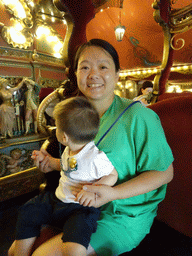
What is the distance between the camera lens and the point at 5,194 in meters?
2.68

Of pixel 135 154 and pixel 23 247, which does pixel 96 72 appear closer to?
pixel 135 154

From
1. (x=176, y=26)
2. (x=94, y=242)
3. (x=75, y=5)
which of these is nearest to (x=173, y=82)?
(x=176, y=26)

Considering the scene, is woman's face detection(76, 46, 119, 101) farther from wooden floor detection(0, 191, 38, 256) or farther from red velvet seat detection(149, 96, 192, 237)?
wooden floor detection(0, 191, 38, 256)

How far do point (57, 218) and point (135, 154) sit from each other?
17.5 inches

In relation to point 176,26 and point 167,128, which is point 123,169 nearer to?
point 167,128

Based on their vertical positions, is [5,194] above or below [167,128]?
below

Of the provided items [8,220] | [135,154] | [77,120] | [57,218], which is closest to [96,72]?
[77,120]

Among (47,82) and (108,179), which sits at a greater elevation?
(47,82)

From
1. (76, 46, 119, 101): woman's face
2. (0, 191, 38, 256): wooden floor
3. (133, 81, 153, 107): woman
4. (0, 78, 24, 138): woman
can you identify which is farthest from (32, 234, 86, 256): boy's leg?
(0, 78, 24, 138): woman

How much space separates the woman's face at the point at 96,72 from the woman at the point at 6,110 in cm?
284

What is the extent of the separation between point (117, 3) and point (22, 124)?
11.1 ft

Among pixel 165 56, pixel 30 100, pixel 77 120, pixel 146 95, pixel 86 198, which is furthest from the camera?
pixel 30 100

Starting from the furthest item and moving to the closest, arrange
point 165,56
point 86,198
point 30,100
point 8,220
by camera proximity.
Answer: point 30,100
point 165,56
point 8,220
point 86,198

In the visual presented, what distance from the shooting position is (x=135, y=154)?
77cm
